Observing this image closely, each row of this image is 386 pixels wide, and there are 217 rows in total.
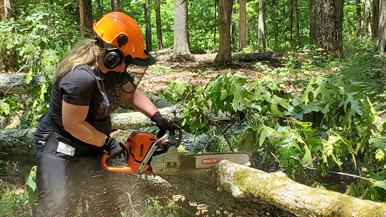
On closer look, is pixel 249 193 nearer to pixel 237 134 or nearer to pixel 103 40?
pixel 237 134

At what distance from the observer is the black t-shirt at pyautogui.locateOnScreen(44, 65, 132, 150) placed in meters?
2.65

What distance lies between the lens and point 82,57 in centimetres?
284

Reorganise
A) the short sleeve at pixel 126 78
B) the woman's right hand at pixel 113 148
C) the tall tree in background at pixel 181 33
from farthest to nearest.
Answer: the tall tree in background at pixel 181 33
the short sleeve at pixel 126 78
the woman's right hand at pixel 113 148

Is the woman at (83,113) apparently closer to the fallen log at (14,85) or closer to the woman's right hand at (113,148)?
the woman's right hand at (113,148)

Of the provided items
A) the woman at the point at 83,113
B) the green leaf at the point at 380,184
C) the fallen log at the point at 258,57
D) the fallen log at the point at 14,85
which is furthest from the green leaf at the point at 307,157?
the fallen log at the point at 258,57

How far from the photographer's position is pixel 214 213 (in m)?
3.56

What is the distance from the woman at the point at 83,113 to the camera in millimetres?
2705

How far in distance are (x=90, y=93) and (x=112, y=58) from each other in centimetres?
27

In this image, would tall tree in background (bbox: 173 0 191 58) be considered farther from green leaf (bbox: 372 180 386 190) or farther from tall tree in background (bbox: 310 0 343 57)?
green leaf (bbox: 372 180 386 190)

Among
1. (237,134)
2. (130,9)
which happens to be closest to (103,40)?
(237,134)

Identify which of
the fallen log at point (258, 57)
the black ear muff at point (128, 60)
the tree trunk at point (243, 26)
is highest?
the tree trunk at point (243, 26)

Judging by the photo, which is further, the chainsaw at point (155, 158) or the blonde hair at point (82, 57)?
the chainsaw at point (155, 158)

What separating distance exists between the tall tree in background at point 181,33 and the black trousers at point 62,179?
10.8m

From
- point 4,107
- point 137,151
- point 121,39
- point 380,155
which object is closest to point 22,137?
point 4,107
